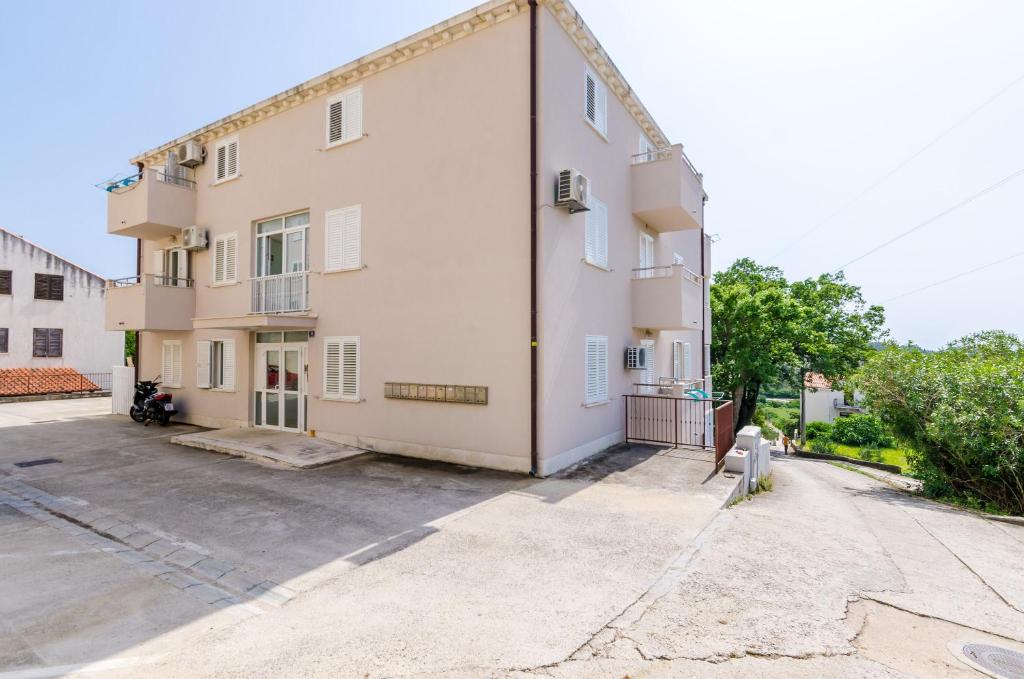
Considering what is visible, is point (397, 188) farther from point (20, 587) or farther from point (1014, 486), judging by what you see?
point (1014, 486)

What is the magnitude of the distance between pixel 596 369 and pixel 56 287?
2993 cm

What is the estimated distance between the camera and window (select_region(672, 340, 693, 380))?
1614 centimetres

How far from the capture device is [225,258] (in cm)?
1374

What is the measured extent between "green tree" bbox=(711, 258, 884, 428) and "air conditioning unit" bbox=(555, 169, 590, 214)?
64.8 ft

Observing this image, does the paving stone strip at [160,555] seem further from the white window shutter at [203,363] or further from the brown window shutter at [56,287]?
the brown window shutter at [56,287]

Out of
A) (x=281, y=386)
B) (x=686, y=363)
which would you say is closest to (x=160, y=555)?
(x=281, y=386)

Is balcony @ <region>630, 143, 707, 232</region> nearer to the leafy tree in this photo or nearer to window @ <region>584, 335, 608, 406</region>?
window @ <region>584, 335, 608, 406</region>

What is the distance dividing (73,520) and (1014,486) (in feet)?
48.7

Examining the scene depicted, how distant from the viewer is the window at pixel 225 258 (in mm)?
13500

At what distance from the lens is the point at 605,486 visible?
26.7ft

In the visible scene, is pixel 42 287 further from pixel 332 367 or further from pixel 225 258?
pixel 332 367

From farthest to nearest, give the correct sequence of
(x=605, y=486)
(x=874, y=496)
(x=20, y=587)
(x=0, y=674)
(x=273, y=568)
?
(x=874, y=496) < (x=605, y=486) < (x=273, y=568) < (x=20, y=587) < (x=0, y=674)

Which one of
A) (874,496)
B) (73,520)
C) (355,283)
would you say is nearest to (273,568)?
(73,520)

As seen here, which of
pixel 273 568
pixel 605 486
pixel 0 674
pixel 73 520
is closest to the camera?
pixel 0 674
